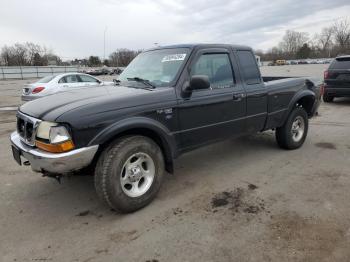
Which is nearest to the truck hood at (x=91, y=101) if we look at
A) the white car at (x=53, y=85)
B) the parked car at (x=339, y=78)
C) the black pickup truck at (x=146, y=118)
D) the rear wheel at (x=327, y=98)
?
the black pickup truck at (x=146, y=118)

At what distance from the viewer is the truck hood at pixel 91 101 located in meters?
3.19

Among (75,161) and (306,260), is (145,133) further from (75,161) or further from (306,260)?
(306,260)

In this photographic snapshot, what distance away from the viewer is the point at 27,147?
337 centimetres

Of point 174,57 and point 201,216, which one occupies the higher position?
point 174,57

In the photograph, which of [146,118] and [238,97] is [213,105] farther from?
[146,118]

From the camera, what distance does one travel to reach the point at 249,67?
4852 millimetres

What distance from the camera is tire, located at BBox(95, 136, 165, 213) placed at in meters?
3.25

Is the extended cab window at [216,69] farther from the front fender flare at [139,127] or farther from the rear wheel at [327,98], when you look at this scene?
the rear wheel at [327,98]

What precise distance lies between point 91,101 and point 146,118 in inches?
25.0

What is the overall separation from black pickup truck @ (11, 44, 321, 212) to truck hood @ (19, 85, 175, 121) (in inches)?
0.4

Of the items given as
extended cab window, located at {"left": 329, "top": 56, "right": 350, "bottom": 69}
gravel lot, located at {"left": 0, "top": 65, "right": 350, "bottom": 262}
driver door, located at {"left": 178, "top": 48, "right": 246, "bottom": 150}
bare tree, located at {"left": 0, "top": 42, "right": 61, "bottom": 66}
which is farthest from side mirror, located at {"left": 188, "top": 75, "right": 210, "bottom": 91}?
bare tree, located at {"left": 0, "top": 42, "right": 61, "bottom": 66}

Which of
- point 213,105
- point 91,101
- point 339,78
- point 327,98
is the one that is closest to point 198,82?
point 213,105

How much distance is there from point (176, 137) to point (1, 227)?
219 cm

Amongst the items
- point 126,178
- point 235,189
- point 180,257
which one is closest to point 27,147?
point 126,178
